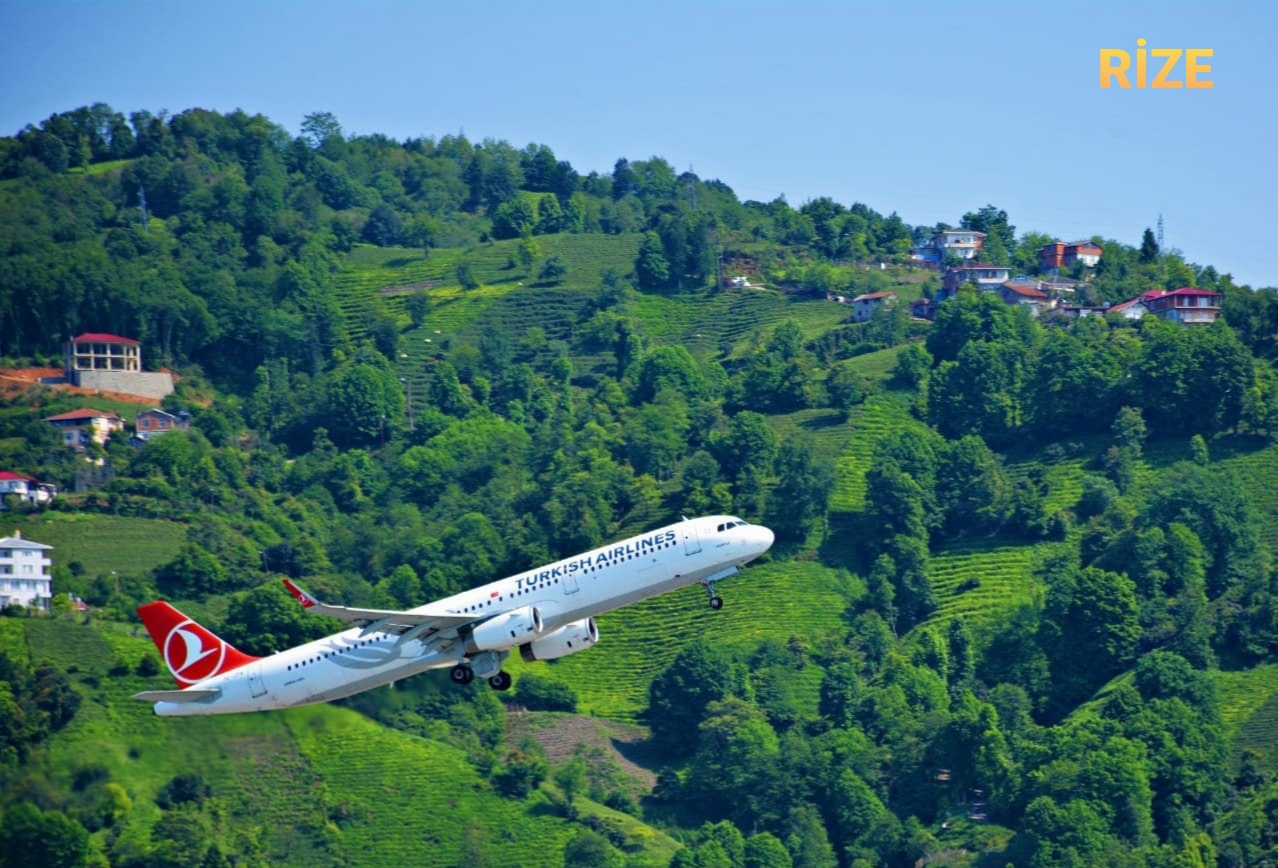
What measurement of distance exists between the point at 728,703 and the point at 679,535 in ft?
282

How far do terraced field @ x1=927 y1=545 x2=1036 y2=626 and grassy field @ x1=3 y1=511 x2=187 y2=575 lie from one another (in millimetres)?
65039

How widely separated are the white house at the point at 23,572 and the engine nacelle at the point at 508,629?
106m

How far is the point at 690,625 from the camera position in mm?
180125

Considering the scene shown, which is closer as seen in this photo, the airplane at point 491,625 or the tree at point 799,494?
the airplane at point 491,625


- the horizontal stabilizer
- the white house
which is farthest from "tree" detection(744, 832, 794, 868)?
the horizontal stabilizer

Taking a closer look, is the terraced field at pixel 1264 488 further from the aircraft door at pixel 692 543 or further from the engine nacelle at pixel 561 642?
the aircraft door at pixel 692 543

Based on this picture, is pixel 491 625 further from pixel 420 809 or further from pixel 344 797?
pixel 420 809

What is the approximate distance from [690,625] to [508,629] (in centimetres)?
9631

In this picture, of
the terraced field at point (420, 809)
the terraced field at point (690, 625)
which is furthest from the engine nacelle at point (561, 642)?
the terraced field at point (690, 625)

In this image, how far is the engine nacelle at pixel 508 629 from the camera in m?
84.5

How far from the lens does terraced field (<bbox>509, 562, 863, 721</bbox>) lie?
173m

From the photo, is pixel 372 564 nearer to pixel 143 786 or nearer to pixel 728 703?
pixel 728 703

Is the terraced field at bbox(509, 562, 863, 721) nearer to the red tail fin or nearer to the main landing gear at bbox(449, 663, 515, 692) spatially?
the red tail fin

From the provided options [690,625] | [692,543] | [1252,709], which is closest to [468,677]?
[692,543]
